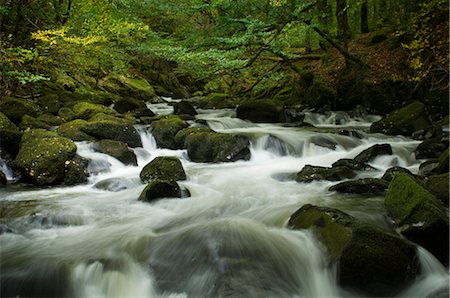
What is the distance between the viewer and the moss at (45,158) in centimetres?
687

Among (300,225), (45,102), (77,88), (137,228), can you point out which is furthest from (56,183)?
(77,88)

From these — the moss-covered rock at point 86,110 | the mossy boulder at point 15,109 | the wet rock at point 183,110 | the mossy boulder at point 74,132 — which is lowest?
the wet rock at point 183,110

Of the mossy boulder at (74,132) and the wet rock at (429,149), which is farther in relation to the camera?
the mossy boulder at (74,132)

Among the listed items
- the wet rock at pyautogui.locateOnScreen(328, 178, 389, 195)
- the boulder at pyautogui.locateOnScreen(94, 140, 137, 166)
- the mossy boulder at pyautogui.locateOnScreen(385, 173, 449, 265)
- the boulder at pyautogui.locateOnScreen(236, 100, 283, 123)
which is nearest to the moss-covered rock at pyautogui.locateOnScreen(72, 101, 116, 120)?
the boulder at pyautogui.locateOnScreen(94, 140, 137, 166)

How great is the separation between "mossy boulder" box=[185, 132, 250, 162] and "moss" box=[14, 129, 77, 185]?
270 cm

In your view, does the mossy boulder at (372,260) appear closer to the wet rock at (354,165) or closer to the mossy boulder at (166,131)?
the wet rock at (354,165)

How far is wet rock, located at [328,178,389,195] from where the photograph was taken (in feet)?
19.3

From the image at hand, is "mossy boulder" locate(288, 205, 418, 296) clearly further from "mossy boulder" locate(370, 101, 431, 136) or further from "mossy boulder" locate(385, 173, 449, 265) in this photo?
"mossy boulder" locate(370, 101, 431, 136)

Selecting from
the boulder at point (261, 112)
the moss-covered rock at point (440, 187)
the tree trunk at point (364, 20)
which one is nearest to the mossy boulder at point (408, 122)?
the boulder at point (261, 112)

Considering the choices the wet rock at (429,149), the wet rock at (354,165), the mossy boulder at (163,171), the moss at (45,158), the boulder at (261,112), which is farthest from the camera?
the boulder at (261,112)

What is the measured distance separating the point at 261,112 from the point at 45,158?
7894mm

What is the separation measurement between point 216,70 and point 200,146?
3.87 m

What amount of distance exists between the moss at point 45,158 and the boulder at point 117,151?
2.70 ft

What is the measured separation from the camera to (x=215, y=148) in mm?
8836
